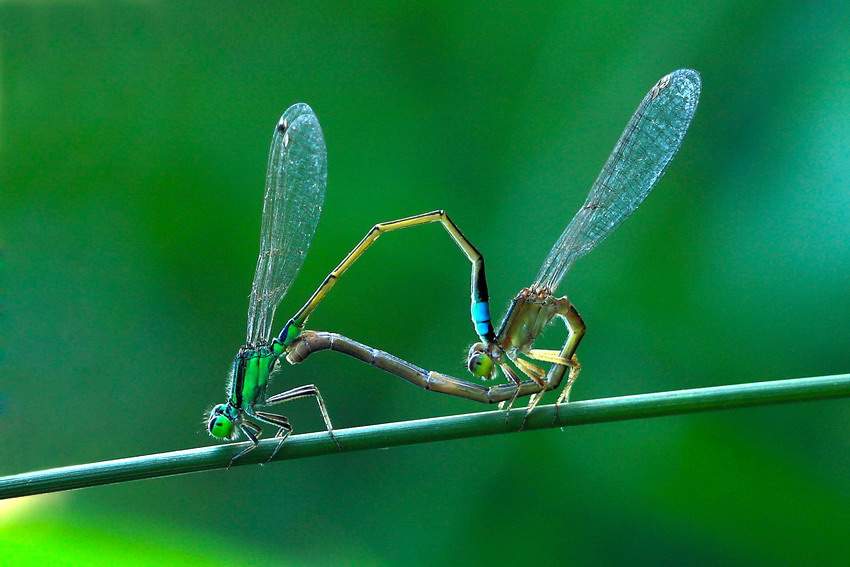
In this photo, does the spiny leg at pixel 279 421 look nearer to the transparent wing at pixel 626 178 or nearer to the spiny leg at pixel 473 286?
the spiny leg at pixel 473 286

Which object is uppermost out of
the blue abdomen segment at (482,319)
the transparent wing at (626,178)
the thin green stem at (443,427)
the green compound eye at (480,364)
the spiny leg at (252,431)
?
the transparent wing at (626,178)

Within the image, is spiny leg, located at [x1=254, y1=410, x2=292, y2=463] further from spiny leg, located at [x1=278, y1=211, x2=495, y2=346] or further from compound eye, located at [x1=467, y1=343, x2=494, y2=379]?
compound eye, located at [x1=467, y1=343, x2=494, y2=379]

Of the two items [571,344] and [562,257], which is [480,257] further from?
[571,344]

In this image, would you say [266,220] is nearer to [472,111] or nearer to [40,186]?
[472,111]

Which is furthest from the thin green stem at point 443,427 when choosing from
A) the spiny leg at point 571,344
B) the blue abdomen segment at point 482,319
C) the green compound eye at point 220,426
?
the blue abdomen segment at point 482,319

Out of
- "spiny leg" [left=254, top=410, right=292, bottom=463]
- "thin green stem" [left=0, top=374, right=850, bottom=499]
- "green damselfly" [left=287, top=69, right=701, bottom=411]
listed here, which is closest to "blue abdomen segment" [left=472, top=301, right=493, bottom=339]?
"green damselfly" [left=287, top=69, right=701, bottom=411]

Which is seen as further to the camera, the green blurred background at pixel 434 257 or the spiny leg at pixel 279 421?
the green blurred background at pixel 434 257

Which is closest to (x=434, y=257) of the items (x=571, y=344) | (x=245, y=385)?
(x=571, y=344)
